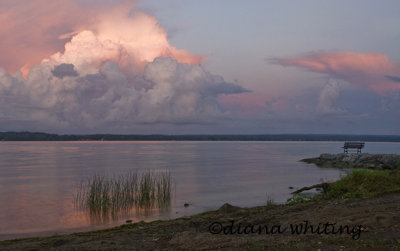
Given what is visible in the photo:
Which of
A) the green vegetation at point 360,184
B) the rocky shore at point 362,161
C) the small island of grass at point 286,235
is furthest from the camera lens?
the rocky shore at point 362,161

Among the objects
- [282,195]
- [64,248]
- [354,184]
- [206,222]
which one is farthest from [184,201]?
[64,248]

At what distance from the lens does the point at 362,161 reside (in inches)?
1941

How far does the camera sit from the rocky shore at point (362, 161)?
142 ft

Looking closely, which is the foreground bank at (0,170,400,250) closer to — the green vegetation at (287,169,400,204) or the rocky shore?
the green vegetation at (287,169,400,204)

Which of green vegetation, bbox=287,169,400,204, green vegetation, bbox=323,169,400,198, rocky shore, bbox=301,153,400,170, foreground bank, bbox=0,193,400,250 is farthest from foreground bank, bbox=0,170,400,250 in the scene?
rocky shore, bbox=301,153,400,170

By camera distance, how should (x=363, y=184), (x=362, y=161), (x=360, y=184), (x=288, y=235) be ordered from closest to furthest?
1. (x=288, y=235)
2. (x=363, y=184)
3. (x=360, y=184)
4. (x=362, y=161)

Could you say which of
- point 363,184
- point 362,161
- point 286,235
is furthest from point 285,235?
point 362,161

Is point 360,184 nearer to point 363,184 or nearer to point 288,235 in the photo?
point 363,184

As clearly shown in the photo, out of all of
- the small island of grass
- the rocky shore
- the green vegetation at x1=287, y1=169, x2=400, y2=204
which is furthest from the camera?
the rocky shore

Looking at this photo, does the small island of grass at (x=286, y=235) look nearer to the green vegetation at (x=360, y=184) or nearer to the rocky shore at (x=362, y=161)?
the green vegetation at (x=360, y=184)

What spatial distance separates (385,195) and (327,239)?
8261 millimetres

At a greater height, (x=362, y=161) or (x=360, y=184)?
(x=360, y=184)

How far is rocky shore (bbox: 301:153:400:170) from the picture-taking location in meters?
43.3

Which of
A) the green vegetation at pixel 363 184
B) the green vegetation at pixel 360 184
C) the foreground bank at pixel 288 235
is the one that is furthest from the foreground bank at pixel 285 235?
the green vegetation at pixel 363 184
